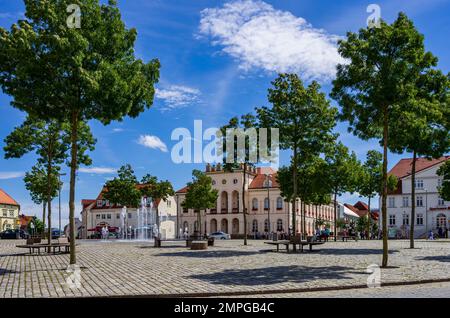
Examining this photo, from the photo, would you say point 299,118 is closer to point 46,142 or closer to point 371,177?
point 46,142

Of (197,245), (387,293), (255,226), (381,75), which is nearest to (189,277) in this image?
(387,293)

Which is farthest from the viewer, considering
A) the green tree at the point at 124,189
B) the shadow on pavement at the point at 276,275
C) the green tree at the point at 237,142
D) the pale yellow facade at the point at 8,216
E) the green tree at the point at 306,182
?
the pale yellow facade at the point at 8,216

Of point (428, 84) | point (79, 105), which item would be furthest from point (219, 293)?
point (428, 84)

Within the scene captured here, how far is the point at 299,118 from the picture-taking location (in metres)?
32.2

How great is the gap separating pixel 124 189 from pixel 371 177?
3250 cm

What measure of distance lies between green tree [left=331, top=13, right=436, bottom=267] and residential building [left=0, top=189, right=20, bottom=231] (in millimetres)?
109272

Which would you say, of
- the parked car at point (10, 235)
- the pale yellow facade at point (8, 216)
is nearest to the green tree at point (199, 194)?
the parked car at point (10, 235)

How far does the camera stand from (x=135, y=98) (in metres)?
19.8

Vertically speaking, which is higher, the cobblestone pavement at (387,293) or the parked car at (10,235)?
the cobblestone pavement at (387,293)

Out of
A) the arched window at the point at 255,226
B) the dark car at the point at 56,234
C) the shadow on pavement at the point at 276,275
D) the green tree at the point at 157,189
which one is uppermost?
the green tree at the point at 157,189

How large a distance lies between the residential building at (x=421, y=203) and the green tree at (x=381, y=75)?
67.8 meters

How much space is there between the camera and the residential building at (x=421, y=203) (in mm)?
88438

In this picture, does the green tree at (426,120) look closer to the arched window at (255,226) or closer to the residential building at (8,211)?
the arched window at (255,226)
